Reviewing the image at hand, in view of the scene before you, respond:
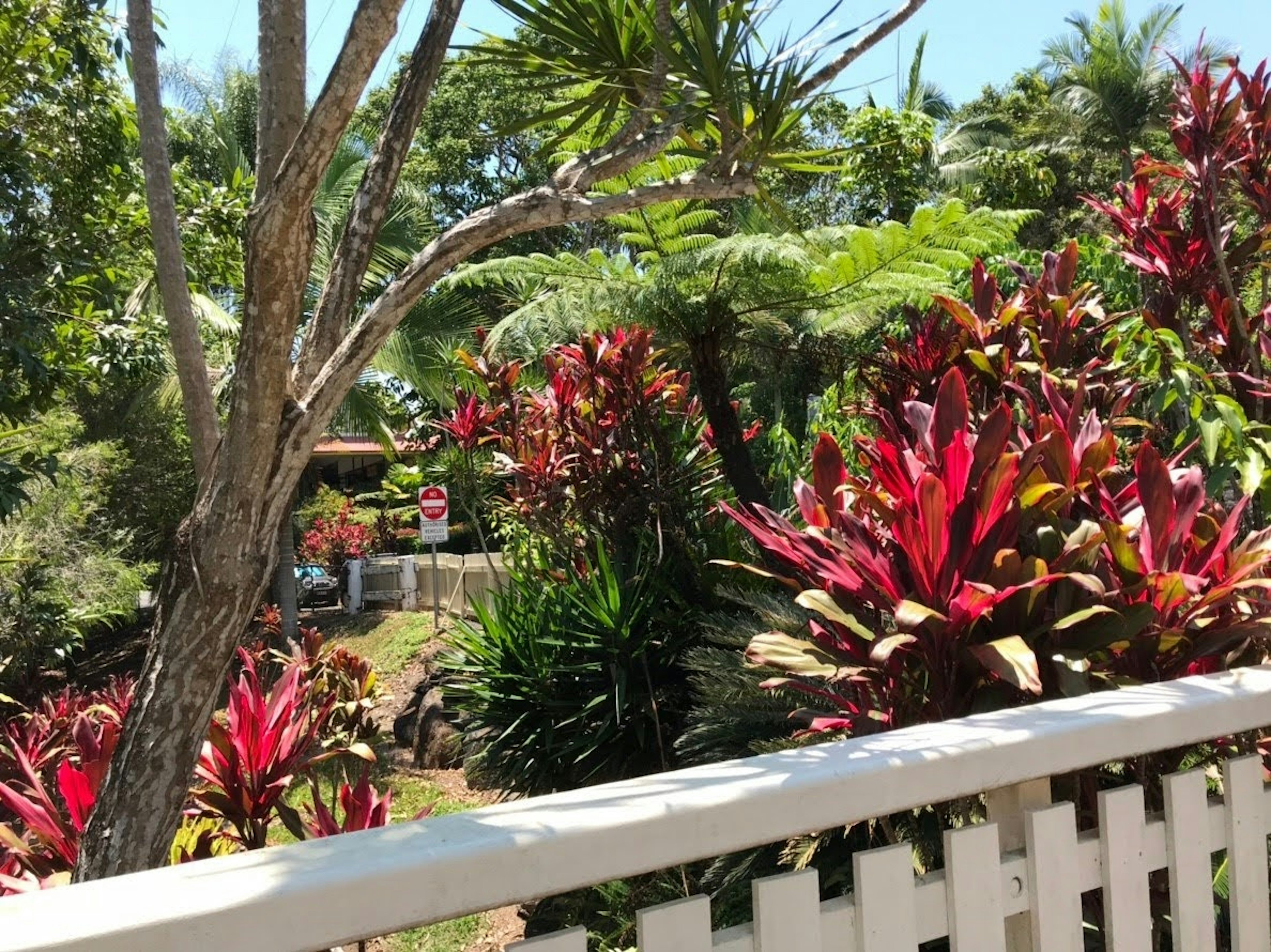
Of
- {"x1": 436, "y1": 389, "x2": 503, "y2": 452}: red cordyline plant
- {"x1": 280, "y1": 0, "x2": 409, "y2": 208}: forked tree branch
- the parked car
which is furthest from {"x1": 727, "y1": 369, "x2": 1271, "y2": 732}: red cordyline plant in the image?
the parked car

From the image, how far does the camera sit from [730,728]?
3.49 m

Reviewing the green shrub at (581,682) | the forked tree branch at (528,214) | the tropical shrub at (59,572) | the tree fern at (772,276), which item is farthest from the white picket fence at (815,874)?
the tropical shrub at (59,572)

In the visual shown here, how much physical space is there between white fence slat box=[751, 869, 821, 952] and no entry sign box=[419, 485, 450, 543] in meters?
9.46

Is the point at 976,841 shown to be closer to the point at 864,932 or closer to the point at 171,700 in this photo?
the point at 864,932

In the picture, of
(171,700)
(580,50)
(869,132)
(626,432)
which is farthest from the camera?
(869,132)

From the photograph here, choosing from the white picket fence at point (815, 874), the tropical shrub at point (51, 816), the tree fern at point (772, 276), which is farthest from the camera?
the tree fern at point (772, 276)

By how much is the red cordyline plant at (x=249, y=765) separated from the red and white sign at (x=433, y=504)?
6671mm

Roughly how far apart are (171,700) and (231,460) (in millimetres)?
564

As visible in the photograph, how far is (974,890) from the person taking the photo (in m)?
1.39

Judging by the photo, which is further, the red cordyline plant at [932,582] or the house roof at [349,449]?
the house roof at [349,449]

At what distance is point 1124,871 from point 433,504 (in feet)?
31.3

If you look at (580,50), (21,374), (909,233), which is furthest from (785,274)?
(21,374)

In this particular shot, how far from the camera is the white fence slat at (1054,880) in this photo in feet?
4.71

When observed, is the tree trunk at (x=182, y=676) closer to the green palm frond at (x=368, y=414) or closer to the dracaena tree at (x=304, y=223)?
the dracaena tree at (x=304, y=223)
